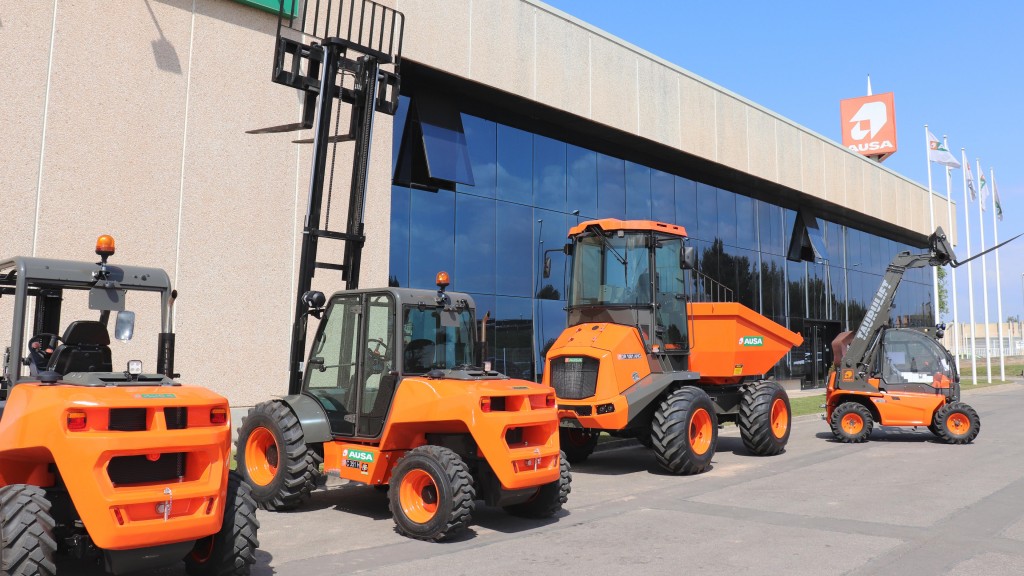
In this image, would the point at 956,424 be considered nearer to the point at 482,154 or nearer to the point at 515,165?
the point at 515,165

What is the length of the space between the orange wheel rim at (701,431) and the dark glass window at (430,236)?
22.0 feet

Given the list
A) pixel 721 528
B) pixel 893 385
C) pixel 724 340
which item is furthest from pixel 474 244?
pixel 721 528

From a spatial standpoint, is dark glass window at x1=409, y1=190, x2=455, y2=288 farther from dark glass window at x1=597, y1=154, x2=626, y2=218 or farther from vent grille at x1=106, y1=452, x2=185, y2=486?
vent grille at x1=106, y1=452, x2=185, y2=486

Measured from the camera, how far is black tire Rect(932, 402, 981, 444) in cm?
1430

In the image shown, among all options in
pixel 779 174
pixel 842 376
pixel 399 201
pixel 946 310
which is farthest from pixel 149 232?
pixel 946 310

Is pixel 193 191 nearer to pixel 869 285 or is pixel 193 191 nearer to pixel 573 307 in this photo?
pixel 573 307

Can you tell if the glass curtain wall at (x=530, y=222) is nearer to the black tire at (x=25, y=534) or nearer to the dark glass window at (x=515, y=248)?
the dark glass window at (x=515, y=248)

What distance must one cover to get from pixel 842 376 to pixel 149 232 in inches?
484

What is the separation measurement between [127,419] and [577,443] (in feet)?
27.3

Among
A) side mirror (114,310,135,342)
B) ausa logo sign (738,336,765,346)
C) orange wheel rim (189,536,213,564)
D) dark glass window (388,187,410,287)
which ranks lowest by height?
orange wheel rim (189,536,213,564)

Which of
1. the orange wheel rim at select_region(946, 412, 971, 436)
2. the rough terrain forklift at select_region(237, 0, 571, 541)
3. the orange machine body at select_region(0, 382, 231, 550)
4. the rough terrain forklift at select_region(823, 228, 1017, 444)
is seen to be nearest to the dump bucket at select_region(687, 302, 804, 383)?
the rough terrain forklift at select_region(823, 228, 1017, 444)

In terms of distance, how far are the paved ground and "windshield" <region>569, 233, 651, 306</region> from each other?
251 cm

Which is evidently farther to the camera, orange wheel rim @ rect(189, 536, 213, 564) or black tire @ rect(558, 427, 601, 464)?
black tire @ rect(558, 427, 601, 464)

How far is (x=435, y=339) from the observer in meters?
8.06
